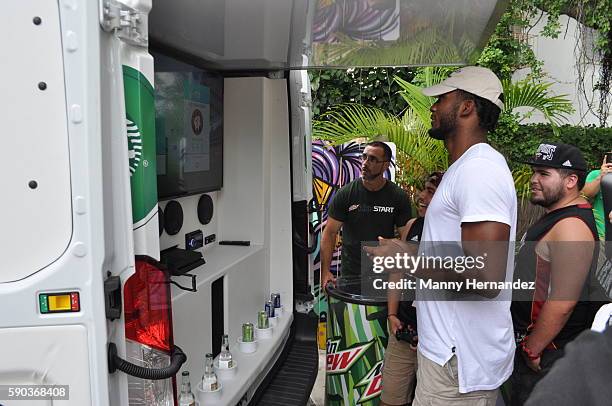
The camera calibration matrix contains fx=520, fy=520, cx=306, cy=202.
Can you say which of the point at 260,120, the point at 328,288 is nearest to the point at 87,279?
the point at 260,120

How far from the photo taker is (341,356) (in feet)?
11.2

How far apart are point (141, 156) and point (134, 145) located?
4cm

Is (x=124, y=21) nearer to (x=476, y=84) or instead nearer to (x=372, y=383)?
(x=476, y=84)

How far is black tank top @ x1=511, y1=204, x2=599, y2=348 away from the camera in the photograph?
2859 millimetres

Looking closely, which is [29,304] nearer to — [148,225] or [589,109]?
[148,225]

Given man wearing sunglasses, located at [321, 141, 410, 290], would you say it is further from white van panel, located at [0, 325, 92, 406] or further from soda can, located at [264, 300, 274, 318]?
white van panel, located at [0, 325, 92, 406]

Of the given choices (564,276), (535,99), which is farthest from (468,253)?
(535,99)

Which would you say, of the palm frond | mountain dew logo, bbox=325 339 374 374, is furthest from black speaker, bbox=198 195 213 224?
the palm frond

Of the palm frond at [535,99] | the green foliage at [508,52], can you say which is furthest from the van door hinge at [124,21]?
the green foliage at [508,52]

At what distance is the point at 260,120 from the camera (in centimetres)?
310

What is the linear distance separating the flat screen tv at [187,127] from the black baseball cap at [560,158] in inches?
76.2

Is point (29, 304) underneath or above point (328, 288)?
above

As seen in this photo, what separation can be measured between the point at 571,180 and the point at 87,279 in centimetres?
268

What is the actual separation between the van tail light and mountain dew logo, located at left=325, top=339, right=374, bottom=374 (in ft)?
6.28
